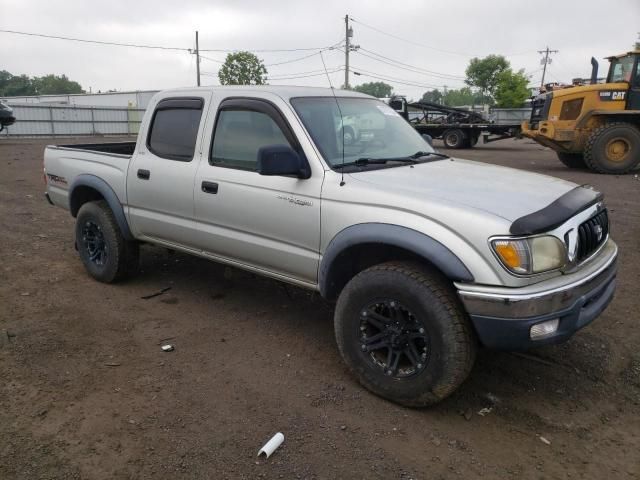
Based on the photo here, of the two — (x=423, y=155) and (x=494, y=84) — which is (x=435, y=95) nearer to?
(x=494, y=84)

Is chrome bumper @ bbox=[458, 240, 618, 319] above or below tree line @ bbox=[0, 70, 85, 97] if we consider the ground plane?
below

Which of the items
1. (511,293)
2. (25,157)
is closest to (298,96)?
(511,293)

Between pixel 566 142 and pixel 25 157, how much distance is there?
1515 centimetres

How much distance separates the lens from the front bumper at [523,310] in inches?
104

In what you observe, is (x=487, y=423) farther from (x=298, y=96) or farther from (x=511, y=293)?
(x=298, y=96)

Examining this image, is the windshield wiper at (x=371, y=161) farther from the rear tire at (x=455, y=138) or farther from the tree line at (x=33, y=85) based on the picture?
the tree line at (x=33, y=85)

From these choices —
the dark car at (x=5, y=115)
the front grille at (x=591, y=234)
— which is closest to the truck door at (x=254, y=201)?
the front grille at (x=591, y=234)

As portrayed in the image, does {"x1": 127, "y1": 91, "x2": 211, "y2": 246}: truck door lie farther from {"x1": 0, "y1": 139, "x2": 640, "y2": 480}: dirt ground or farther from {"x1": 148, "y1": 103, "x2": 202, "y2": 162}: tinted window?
{"x1": 0, "y1": 139, "x2": 640, "y2": 480}: dirt ground

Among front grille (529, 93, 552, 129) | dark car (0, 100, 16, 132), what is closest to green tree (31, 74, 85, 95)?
dark car (0, 100, 16, 132)

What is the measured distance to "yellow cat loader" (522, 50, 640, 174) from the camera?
1256 centimetres

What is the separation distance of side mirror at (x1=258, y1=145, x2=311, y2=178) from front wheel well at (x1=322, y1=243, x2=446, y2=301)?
588 mm

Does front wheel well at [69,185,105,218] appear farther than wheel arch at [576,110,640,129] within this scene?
No

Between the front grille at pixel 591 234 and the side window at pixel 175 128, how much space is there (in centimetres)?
286

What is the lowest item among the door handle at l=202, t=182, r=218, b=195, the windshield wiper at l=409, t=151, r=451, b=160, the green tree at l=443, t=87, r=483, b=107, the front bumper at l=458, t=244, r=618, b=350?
the front bumper at l=458, t=244, r=618, b=350
